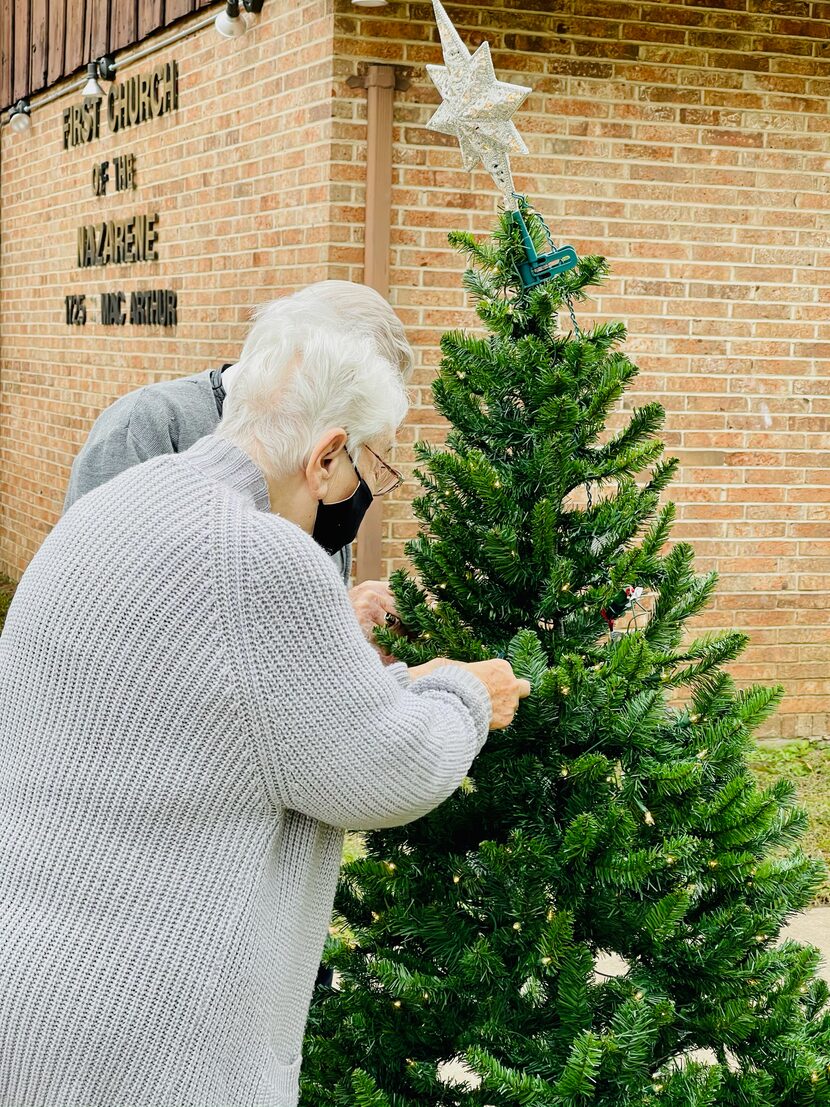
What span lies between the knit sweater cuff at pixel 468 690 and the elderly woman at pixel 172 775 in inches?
2.8

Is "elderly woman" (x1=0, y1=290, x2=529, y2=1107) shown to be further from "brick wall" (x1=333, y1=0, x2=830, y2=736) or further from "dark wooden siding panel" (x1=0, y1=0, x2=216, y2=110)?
"dark wooden siding panel" (x1=0, y1=0, x2=216, y2=110)

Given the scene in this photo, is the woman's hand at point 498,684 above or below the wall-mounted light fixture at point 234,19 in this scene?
below

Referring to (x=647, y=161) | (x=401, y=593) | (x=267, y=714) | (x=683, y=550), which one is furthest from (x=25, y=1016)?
(x=647, y=161)

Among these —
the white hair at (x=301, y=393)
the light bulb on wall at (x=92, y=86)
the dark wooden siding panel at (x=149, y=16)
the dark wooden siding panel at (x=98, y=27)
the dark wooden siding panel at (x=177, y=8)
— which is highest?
the dark wooden siding panel at (x=98, y=27)

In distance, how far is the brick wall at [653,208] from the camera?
6043 mm

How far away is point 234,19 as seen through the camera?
691 cm

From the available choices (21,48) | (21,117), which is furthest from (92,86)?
(21,48)

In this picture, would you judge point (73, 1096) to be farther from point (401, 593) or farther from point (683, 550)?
point (683, 550)

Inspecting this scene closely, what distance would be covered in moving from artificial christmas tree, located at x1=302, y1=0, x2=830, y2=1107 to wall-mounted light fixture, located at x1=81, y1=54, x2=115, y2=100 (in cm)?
737

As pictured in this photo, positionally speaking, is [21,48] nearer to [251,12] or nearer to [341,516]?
[251,12]

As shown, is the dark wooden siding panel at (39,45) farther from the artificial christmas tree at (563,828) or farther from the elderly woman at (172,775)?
the elderly woman at (172,775)

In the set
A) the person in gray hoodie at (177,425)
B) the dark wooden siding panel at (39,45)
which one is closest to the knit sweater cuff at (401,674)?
the person in gray hoodie at (177,425)

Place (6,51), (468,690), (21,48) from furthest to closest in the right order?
(6,51) < (21,48) < (468,690)

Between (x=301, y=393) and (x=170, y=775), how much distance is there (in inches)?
23.3
